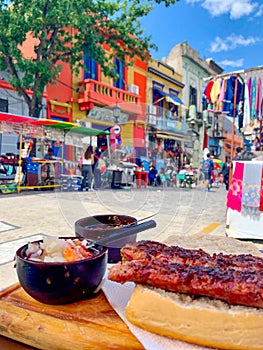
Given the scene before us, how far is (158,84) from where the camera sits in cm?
2012

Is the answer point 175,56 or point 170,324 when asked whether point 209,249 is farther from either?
point 175,56

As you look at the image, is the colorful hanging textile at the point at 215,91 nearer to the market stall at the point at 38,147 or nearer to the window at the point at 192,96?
the market stall at the point at 38,147

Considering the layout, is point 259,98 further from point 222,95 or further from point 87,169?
point 87,169

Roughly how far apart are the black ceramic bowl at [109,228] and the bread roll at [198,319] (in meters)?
0.39

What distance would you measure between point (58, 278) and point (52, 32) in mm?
12557

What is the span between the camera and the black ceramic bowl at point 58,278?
882mm

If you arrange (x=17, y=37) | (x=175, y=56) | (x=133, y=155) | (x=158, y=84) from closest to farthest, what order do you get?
(x=133, y=155) → (x=17, y=37) → (x=158, y=84) → (x=175, y=56)

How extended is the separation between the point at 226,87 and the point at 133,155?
5475 mm

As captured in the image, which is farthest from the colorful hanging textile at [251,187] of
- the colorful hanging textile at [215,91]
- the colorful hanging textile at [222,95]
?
the colorful hanging textile at [215,91]

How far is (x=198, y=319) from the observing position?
76 cm

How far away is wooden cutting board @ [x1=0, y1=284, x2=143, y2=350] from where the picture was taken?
803 millimetres

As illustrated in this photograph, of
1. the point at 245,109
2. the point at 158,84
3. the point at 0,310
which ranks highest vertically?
the point at 158,84

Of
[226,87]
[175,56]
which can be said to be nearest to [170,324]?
[226,87]

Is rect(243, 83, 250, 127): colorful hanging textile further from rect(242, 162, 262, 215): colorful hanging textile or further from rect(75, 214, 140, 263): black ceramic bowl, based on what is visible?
rect(75, 214, 140, 263): black ceramic bowl
